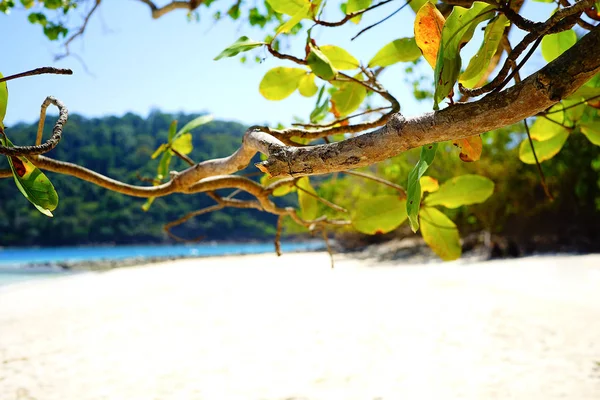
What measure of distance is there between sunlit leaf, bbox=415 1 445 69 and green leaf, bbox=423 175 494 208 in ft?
0.85

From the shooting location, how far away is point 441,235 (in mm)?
620

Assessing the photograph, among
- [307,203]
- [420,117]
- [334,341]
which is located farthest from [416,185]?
[334,341]

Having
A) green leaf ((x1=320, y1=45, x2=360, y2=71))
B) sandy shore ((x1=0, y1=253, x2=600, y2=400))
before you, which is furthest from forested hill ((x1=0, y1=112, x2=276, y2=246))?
green leaf ((x1=320, y1=45, x2=360, y2=71))

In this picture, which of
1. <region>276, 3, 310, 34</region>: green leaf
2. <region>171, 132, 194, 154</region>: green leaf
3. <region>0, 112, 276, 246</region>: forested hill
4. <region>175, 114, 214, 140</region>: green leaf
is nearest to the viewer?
<region>276, 3, 310, 34</region>: green leaf

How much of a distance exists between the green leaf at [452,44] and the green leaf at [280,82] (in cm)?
35

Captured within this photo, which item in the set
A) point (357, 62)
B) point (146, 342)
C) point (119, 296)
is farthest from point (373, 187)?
point (357, 62)

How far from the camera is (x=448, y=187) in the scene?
640mm

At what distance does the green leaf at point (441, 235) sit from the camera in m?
0.62

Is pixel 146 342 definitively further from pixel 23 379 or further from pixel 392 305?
pixel 392 305

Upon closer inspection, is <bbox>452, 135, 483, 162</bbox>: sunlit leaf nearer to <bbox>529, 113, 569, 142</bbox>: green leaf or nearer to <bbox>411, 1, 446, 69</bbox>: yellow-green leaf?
<bbox>411, 1, 446, 69</bbox>: yellow-green leaf

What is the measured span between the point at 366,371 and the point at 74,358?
2.04 meters

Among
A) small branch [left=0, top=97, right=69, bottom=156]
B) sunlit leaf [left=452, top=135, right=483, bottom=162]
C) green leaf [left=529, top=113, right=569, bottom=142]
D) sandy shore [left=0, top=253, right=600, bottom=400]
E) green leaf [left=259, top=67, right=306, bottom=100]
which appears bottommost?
sandy shore [left=0, top=253, right=600, bottom=400]

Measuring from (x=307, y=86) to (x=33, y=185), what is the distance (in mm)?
476

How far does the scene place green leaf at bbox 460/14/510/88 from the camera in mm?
416
